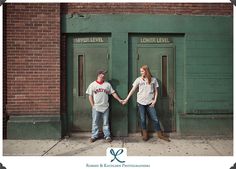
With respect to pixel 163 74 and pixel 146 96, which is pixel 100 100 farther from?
pixel 163 74

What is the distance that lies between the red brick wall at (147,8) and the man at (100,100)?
1542mm

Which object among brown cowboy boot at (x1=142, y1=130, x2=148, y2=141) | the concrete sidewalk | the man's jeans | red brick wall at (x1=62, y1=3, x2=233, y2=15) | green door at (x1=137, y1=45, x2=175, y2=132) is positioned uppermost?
red brick wall at (x1=62, y1=3, x2=233, y2=15)

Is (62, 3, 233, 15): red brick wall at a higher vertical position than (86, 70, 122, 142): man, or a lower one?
higher

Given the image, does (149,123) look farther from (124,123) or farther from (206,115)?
(206,115)

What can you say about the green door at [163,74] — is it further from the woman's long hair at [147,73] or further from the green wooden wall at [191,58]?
the woman's long hair at [147,73]

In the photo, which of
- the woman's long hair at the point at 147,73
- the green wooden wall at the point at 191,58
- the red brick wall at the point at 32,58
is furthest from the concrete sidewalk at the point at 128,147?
the woman's long hair at the point at 147,73

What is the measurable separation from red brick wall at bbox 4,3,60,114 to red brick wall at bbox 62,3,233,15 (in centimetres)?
52

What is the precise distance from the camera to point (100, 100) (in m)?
6.45

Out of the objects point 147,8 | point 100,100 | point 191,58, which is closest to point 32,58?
point 100,100

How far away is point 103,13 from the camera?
675cm

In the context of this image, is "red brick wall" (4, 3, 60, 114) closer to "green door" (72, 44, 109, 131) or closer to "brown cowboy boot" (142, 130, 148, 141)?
"green door" (72, 44, 109, 131)

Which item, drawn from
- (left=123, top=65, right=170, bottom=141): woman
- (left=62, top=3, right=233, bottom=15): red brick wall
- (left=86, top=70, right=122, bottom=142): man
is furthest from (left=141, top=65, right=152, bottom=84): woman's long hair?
(left=62, top=3, right=233, bottom=15): red brick wall

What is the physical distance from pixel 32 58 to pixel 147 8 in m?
2.97

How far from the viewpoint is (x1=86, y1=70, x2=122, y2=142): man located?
21.2 feet
